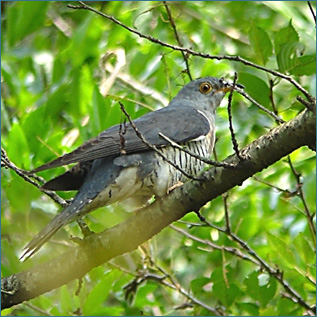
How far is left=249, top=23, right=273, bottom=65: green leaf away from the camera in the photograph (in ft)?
11.1

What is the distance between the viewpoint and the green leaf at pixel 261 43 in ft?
11.1

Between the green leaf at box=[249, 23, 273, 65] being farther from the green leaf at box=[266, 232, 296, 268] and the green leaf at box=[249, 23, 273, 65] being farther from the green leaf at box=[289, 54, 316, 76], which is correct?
the green leaf at box=[266, 232, 296, 268]

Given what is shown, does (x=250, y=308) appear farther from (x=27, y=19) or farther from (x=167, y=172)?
(x=27, y=19)

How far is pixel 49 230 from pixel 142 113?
44.9 inches

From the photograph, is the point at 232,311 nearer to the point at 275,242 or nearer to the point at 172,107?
the point at 275,242

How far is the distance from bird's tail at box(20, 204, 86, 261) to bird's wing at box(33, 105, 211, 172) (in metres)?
0.21

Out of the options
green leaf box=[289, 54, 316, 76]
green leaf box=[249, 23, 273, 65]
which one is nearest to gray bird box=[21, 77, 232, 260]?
green leaf box=[249, 23, 273, 65]

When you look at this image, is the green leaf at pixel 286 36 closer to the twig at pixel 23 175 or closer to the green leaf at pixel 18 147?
the twig at pixel 23 175

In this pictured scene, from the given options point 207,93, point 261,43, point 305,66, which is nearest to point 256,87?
point 261,43

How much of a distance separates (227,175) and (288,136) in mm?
283

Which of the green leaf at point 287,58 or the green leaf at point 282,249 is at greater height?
the green leaf at point 287,58

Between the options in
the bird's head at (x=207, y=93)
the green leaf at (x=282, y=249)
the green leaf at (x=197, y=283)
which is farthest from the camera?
the bird's head at (x=207, y=93)

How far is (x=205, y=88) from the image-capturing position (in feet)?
13.9

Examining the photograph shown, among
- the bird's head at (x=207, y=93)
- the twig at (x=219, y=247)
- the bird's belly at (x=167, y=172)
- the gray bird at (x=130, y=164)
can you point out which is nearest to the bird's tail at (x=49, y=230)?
the gray bird at (x=130, y=164)
